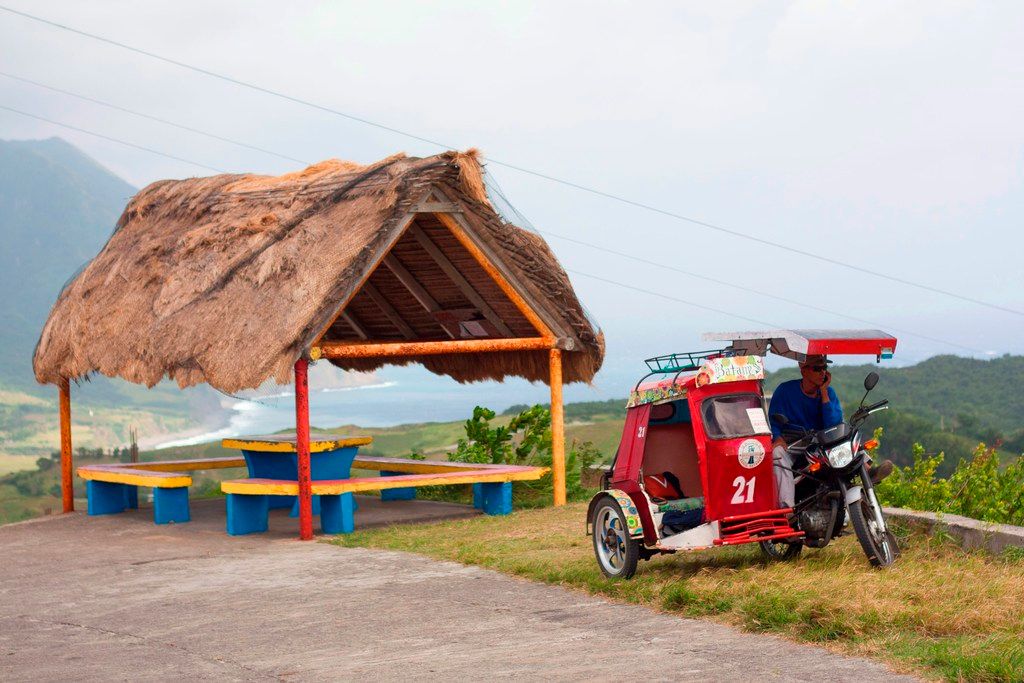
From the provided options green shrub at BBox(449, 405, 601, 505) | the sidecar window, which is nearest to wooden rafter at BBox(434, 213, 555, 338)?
green shrub at BBox(449, 405, 601, 505)

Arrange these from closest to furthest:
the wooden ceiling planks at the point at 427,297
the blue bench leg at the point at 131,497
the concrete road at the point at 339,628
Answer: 1. the concrete road at the point at 339,628
2. the wooden ceiling planks at the point at 427,297
3. the blue bench leg at the point at 131,497

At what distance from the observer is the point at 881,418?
20375mm

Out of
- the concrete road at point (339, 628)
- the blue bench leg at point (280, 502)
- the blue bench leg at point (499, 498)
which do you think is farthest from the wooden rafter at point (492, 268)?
the blue bench leg at point (280, 502)

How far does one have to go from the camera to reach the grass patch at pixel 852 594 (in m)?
6.05

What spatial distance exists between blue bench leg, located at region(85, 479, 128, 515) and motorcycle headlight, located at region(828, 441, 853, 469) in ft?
34.1

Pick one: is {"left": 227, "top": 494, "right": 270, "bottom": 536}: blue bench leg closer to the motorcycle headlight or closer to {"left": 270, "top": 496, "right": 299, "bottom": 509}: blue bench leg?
{"left": 270, "top": 496, "right": 299, "bottom": 509}: blue bench leg

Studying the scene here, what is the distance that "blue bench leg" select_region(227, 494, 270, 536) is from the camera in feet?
42.1

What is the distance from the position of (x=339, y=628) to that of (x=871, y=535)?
363cm

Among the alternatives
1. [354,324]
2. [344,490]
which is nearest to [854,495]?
[344,490]

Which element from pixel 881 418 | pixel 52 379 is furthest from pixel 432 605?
pixel 881 418

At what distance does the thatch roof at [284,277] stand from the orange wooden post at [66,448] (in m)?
0.22

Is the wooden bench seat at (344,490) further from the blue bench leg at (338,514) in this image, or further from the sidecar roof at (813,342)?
the sidecar roof at (813,342)

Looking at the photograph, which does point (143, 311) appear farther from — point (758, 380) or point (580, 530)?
point (758, 380)

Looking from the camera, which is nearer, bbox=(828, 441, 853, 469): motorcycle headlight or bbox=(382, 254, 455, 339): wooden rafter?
bbox=(828, 441, 853, 469): motorcycle headlight
